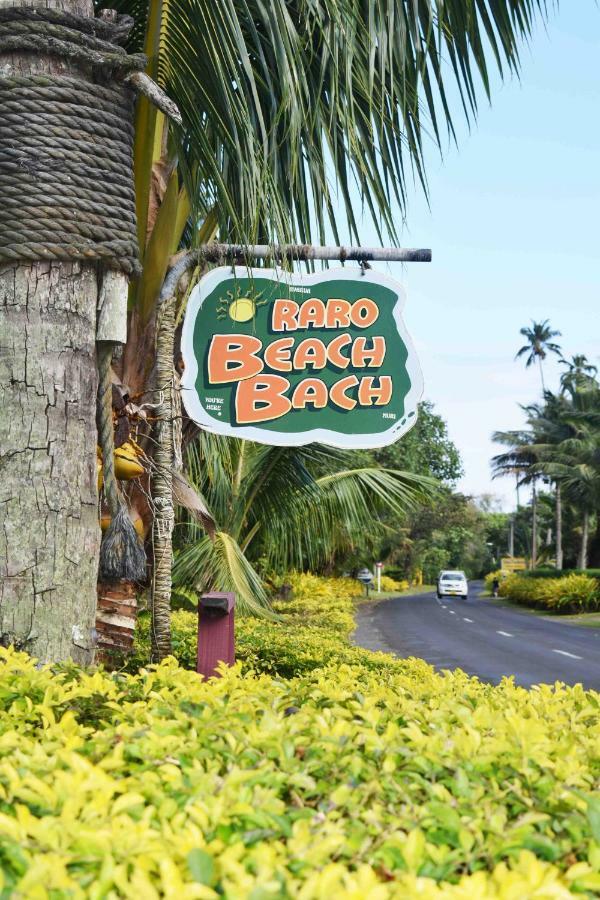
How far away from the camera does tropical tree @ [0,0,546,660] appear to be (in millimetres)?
3400

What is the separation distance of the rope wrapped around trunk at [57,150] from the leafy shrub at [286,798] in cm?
161

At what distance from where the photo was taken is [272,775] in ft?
6.30

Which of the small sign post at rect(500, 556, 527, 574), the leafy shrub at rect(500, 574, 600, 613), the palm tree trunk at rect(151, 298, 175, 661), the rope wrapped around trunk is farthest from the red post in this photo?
the small sign post at rect(500, 556, 527, 574)

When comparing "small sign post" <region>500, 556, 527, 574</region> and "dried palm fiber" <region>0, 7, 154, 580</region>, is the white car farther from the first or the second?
"dried palm fiber" <region>0, 7, 154, 580</region>

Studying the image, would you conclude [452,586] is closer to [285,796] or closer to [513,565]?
[513,565]

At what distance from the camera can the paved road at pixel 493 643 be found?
46.9 ft

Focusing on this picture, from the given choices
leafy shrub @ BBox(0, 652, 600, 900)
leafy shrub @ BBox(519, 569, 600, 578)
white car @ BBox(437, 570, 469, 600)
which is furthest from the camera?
white car @ BBox(437, 570, 469, 600)

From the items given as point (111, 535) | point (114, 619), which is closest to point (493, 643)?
point (114, 619)

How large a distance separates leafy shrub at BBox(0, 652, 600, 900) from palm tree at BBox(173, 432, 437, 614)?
6061 mm

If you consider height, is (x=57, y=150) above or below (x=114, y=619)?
above

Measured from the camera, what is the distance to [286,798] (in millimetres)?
1997

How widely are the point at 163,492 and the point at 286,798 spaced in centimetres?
220

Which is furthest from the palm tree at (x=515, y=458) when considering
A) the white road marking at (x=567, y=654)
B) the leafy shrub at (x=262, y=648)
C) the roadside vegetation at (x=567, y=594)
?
the leafy shrub at (x=262, y=648)

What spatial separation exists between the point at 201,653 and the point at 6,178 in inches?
81.3
